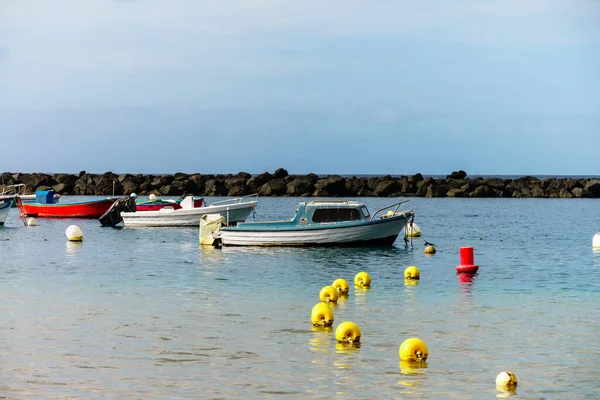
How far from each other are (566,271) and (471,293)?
8.68 meters

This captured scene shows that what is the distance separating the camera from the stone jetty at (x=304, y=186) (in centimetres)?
10450

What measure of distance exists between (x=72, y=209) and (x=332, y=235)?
111ft

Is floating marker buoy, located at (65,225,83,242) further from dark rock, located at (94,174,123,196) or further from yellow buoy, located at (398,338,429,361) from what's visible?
dark rock, located at (94,174,123,196)

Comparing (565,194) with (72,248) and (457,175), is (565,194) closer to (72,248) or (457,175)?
(457,175)

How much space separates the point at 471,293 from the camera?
25.0 meters

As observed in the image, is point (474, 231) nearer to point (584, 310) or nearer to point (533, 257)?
point (533, 257)

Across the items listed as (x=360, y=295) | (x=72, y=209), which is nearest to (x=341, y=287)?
(x=360, y=295)

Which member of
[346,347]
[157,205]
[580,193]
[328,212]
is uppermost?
[580,193]

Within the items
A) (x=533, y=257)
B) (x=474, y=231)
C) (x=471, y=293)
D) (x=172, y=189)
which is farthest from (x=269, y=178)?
(x=471, y=293)

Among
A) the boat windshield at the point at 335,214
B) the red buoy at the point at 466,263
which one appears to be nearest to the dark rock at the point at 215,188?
the boat windshield at the point at 335,214

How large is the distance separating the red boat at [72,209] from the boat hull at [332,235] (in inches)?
1145

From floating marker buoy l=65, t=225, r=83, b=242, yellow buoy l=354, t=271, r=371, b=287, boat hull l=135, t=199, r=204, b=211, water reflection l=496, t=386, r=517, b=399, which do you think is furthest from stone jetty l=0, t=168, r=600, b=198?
water reflection l=496, t=386, r=517, b=399

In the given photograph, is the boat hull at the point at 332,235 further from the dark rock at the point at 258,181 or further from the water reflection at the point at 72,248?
the dark rock at the point at 258,181

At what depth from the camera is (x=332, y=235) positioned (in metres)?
37.5
